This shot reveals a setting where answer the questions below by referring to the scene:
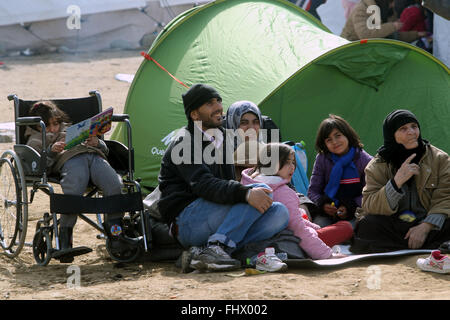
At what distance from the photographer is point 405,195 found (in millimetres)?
5012

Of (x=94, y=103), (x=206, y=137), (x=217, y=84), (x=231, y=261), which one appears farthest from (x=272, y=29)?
(x=231, y=261)

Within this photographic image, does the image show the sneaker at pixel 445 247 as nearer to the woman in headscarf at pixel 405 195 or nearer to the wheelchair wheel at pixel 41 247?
the woman in headscarf at pixel 405 195

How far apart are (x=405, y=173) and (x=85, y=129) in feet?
7.08

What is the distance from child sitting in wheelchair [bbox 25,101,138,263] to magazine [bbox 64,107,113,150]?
0.13 m

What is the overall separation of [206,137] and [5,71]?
30.8ft

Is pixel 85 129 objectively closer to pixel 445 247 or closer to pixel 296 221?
pixel 296 221

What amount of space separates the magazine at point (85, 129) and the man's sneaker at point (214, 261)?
45.5 inches

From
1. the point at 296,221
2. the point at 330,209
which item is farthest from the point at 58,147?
the point at 330,209

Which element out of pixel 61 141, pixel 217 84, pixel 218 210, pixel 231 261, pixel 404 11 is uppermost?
pixel 404 11

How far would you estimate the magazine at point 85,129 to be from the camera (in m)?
4.99

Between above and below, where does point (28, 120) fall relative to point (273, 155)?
above

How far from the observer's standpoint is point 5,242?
545 cm

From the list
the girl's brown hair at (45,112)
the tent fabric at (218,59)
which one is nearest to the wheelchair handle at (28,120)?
the girl's brown hair at (45,112)

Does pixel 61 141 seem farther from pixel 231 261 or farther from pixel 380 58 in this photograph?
pixel 380 58
